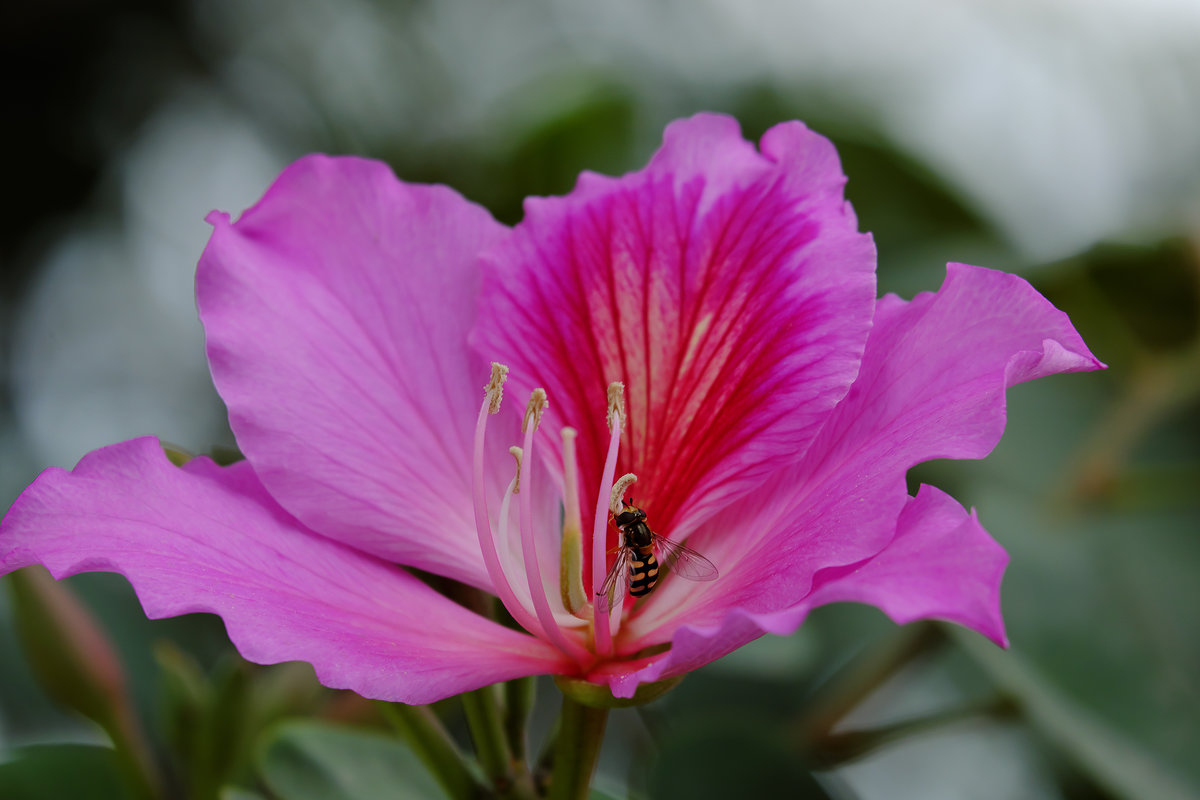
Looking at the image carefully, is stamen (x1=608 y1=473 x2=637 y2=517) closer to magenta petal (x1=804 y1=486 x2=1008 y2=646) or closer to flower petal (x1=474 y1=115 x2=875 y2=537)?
flower petal (x1=474 y1=115 x2=875 y2=537)

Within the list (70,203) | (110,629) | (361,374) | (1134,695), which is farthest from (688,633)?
(70,203)

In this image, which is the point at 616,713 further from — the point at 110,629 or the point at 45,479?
the point at 45,479

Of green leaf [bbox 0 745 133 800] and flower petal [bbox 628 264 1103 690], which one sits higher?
flower petal [bbox 628 264 1103 690]

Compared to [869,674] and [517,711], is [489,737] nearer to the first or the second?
[517,711]

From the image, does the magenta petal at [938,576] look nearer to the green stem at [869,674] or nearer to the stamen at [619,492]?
the stamen at [619,492]

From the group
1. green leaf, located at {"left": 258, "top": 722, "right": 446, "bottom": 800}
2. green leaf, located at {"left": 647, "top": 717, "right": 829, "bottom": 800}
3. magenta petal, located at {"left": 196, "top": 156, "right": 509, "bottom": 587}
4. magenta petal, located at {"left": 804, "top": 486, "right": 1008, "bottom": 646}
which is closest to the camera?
magenta petal, located at {"left": 804, "top": 486, "right": 1008, "bottom": 646}

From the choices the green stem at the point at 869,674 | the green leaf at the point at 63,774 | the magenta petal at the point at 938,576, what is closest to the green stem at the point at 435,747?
the magenta petal at the point at 938,576

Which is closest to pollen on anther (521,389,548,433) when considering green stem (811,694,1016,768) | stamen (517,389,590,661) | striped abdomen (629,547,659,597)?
stamen (517,389,590,661)

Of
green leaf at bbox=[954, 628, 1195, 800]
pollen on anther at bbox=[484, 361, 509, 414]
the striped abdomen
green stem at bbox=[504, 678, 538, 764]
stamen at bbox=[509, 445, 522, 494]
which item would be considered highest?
pollen on anther at bbox=[484, 361, 509, 414]
